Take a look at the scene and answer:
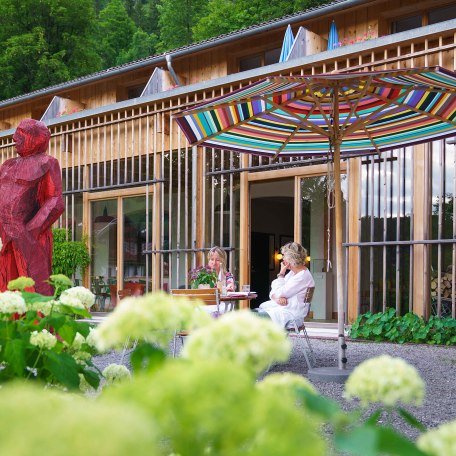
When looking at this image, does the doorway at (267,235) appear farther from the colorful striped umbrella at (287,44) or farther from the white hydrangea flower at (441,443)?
the white hydrangea flower at (441,443)

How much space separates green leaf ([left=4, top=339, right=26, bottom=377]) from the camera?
66.2 inches

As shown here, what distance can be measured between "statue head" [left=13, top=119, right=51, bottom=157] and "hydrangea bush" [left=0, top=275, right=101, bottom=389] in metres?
4.13

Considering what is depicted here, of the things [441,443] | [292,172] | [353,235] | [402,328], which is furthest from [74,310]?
[292,172]

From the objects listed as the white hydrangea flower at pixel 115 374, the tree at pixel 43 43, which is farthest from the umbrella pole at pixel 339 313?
the tree at pixel 43 43

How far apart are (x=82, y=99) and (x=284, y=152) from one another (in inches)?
369

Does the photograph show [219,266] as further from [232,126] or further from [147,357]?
[147,357]

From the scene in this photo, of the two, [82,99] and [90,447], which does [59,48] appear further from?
[90,447]

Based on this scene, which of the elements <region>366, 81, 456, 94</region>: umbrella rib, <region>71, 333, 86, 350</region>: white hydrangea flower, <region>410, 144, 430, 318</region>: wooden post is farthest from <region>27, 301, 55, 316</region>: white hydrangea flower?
<region>410, 144, 430, 318</region>: wooden post

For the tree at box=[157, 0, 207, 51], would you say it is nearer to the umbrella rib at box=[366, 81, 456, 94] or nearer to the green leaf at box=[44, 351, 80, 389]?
the umbrella rib at box=[366, 81, 456, 94]

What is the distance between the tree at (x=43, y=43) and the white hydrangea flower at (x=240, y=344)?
100 ft

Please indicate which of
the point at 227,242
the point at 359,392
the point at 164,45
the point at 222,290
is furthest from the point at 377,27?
the point at 164,45

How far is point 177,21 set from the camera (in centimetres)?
3303

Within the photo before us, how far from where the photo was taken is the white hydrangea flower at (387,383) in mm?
1035

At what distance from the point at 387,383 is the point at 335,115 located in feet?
17.7
